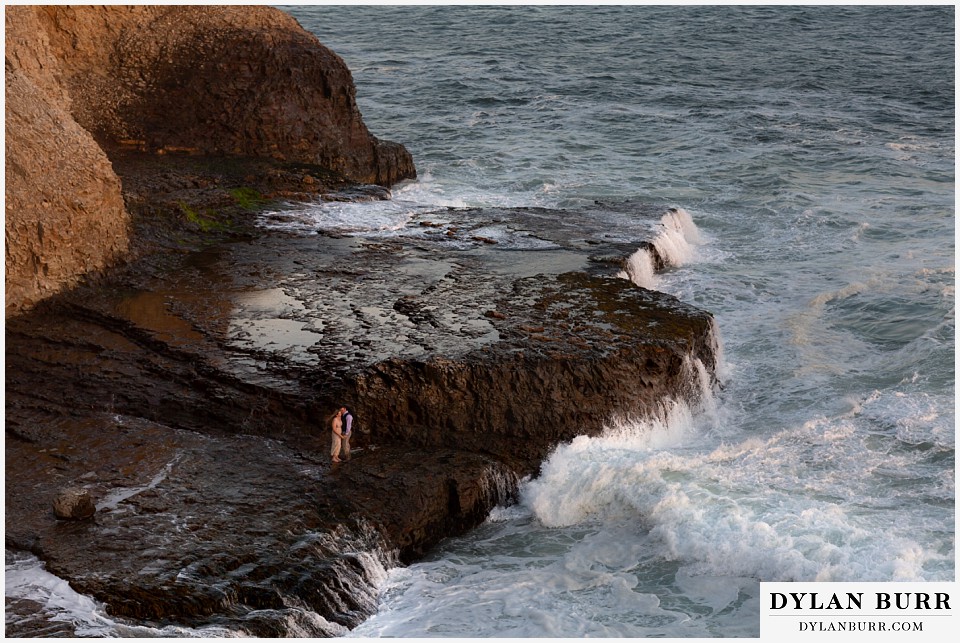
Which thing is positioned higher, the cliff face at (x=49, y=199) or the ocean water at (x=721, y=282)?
the cliff face at (x=49, y=199)

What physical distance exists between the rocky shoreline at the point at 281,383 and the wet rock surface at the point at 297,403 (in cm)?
3

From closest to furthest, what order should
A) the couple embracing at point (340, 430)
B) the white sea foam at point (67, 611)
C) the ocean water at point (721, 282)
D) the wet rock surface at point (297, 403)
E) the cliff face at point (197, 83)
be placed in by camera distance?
1. the white sea foam at point (67, 611)
2. the wet rock surface at point (297, 403)
3. the ocean water at point (721, 282)
4. the couple embracing at point (340, 430)
5. the cliff face at point (197, 83)

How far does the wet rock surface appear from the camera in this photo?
10680mm

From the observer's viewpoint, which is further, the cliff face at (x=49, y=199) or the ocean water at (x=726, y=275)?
the cliff face at (x=49, y=199)

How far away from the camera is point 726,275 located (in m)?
20.6

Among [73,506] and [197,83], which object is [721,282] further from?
[73,506]

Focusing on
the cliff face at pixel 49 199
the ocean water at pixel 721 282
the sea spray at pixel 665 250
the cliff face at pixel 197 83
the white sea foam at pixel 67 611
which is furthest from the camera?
the cliff face at pixel 197 83

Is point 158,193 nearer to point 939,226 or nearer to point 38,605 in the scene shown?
point 38,605

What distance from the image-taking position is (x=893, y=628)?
10.0 meters

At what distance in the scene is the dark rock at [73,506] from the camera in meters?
10.9

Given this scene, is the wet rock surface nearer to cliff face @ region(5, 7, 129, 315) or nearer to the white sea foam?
the white sea foam

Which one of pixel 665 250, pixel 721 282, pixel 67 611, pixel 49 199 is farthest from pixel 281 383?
pixel 721 282

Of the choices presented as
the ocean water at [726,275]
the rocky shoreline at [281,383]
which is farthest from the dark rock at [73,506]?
the ocean water at [726,275]

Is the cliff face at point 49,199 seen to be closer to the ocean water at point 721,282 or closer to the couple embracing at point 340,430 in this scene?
the ocean water at point 721,282
